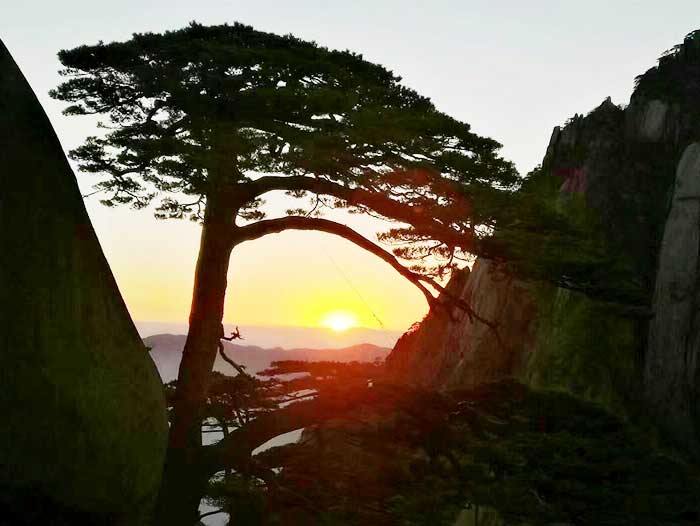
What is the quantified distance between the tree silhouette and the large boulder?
973 millimetres

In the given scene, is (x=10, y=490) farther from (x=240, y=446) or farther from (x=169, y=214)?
(x=169, y=214)

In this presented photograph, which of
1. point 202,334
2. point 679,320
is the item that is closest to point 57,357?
point 202,334

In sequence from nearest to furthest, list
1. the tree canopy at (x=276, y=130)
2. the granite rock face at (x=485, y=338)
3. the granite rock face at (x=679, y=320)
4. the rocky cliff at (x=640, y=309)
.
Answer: the tree canopy at (x=276, y=130) < the granite rock face at (x=679, y=320) < the rocky cliff at (x=640, y=309) < the granite rock face at (x=485, y=338)

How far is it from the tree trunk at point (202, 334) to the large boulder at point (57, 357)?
97cm

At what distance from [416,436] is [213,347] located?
9.55 feet

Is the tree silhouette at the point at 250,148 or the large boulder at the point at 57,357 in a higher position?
the tree silhouette at the point at 250,148

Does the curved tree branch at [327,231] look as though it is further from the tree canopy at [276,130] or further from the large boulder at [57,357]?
the large boulder at [57,357]

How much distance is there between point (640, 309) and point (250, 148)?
9202 millimetres

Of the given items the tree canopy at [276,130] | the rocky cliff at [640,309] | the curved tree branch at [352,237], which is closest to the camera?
the tree canopy at [276,130]

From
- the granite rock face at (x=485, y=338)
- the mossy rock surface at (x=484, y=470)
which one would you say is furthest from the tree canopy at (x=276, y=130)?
the granite rock face at (x=485, y=338)

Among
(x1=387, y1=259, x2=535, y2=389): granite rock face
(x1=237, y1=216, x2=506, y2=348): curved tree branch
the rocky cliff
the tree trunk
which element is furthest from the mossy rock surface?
(x1=387, y1=259, x2=535, y2=389): granite rock face

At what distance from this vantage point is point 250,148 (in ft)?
19.1

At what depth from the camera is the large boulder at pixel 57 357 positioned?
6270 mm

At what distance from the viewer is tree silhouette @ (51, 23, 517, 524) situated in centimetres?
608
